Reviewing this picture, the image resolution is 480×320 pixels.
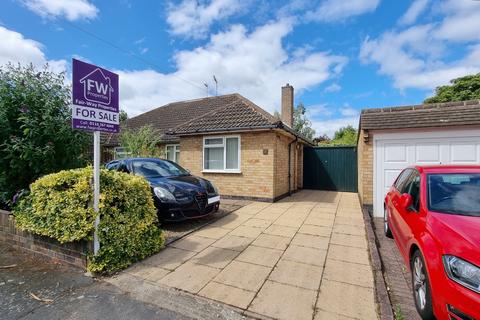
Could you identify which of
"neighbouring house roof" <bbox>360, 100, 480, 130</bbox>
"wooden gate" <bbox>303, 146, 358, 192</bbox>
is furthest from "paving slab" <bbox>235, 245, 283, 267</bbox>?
"wooden gate" <bbox>303, 146, 358, 192</bbox>

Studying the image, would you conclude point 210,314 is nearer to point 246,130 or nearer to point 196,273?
point 196,273

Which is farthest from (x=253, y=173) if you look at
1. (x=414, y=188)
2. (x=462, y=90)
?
(x=462, y=90)

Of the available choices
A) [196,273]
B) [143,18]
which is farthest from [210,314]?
[143,18]

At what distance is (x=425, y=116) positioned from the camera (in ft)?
21.0

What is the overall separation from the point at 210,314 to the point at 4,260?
371 cm

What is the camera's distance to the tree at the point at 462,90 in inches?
830

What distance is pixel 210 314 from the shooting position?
2504 mm

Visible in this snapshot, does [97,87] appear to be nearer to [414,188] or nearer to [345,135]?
[414,188]

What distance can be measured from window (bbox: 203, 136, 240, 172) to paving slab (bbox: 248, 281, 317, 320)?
6.20 m

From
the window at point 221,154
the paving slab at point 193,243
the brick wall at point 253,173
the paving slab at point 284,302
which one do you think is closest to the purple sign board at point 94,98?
the paving slab at point 193,243

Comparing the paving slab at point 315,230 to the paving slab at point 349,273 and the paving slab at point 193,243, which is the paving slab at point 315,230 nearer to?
the paving slab at point 349,273

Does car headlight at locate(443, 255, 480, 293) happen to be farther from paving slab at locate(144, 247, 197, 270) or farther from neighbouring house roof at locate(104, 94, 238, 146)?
neighbouring house roof at locate(104, 94, 238, 146)

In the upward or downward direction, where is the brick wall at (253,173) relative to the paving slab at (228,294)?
upward

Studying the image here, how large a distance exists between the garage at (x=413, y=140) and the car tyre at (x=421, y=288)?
4514 millimetres
